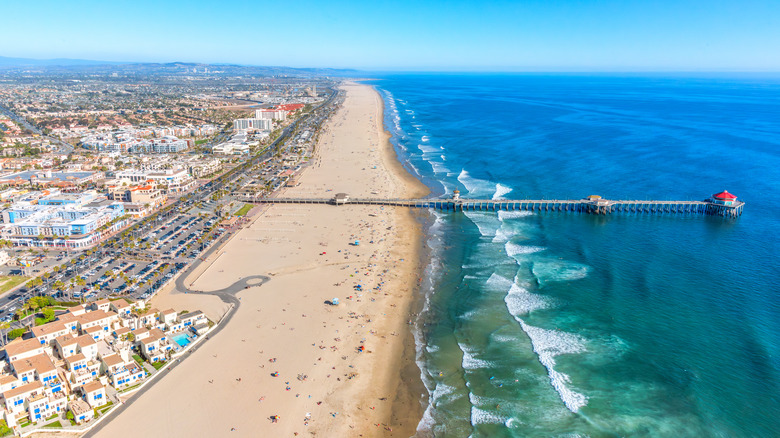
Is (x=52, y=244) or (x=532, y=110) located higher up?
(x=532, y=110)

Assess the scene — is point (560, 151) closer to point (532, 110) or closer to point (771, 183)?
point (771, 183)

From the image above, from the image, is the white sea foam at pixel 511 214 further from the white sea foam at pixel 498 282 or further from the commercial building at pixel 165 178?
the commercial building at pixel 165 178

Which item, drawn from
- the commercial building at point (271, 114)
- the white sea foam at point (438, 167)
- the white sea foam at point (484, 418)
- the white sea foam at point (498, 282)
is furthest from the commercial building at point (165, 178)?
the commercial building at point (271, 114)

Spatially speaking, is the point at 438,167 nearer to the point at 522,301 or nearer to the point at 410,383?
the point at 522,301

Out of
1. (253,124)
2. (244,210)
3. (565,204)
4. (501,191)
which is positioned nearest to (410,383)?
(244,210)

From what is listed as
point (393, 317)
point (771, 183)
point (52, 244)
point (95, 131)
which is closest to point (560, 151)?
point (771, 183)
